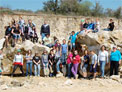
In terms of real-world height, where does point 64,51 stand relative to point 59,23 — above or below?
below

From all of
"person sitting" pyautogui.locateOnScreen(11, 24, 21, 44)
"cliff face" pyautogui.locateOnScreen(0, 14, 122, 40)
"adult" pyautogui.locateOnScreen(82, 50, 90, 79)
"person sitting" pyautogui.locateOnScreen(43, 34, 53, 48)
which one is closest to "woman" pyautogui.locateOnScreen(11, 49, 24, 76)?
"person sitting" pyautogui.locateOnScreen(11, 24, 21, 44)

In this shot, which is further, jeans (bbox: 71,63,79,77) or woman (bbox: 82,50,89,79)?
jeans (bbox: 71,63,79,77)

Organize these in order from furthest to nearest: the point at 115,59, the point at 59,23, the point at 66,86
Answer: the point at 59,23
the point at 115,59
the point at 66,86

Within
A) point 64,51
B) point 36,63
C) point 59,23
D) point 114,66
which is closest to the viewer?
point 114,66

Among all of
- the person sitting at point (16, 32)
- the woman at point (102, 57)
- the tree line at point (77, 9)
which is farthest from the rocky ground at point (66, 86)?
the tree line at point (77, 9)

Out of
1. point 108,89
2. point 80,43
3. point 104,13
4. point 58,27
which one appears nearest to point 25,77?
point 80,43

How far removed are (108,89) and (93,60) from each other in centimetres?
218

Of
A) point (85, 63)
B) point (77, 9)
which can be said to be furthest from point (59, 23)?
point (85, 63)

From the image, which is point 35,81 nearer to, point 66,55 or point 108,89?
point 66,55

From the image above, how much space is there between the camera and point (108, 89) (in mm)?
9266

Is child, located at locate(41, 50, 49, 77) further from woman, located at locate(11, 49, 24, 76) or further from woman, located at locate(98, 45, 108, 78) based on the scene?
woman, located at locate(98, 45, 108, 78)

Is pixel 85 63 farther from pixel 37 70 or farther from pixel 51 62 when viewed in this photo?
pixel 37 70

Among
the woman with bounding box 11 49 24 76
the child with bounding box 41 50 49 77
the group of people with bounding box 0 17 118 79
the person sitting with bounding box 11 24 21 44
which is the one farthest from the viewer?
the person sitting with bounding box 11 24 21 44

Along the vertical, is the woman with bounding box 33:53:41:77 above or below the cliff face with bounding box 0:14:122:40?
below
